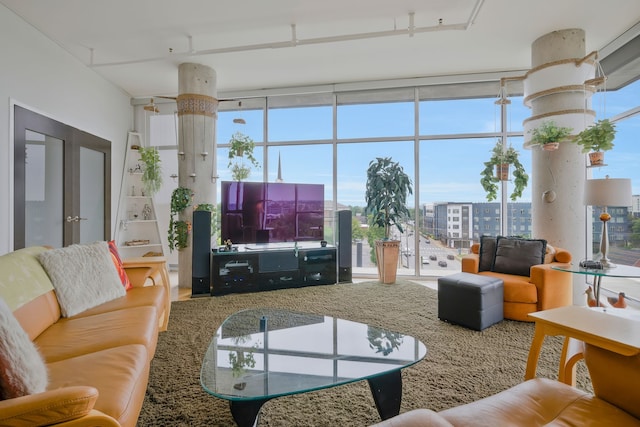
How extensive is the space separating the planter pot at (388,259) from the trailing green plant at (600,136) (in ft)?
8.21

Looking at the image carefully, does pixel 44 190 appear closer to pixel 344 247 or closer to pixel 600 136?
pixel 344 247

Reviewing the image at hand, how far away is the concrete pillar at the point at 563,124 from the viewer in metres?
3.65

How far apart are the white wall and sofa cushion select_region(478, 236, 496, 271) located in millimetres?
5121

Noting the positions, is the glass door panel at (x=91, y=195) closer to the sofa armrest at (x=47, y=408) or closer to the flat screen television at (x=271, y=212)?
the flat screen television at (x=271, y=212)

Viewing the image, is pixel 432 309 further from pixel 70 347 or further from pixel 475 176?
pixel 70 347

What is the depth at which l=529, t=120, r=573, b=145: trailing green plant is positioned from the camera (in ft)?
11.7

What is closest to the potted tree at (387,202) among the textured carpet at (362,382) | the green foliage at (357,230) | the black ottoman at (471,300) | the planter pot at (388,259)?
the planter pot at (388,259)

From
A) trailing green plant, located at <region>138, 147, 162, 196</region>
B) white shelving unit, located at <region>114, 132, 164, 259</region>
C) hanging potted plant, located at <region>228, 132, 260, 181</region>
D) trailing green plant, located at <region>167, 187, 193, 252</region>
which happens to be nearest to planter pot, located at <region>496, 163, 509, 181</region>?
hanging potted plant, located at <region>228, 132, 260, 181</region>

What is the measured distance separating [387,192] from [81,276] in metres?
3.83

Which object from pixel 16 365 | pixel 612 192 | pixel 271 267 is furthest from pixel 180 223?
pixel 612 192

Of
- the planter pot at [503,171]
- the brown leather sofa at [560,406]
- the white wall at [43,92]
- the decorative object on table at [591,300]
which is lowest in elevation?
the decorative object on table at [591,300]

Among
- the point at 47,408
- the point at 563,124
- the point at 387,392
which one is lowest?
the point at 387,392

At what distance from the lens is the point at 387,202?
4.86 metres

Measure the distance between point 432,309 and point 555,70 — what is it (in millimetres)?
3071
